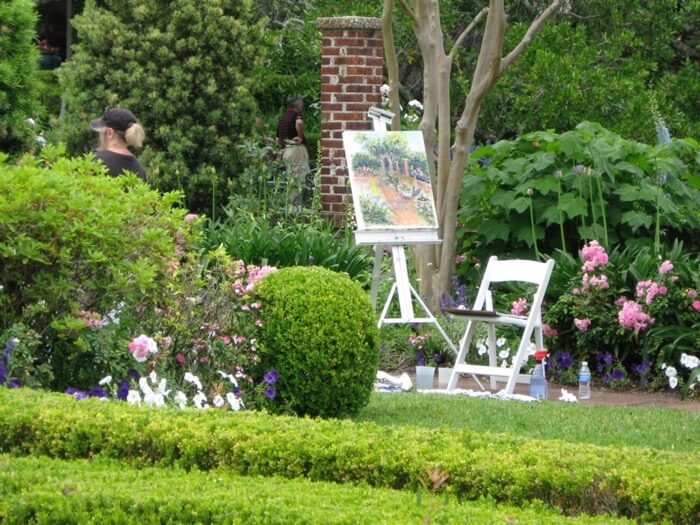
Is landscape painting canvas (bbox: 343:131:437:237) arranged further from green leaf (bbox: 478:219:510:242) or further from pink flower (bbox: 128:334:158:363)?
pink flower (bbox: 128:334:158:363)

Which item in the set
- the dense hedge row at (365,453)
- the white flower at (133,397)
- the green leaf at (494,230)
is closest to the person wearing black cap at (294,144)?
the green leaf at (494,230)

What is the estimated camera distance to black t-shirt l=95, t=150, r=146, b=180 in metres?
8.79

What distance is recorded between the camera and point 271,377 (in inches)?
279

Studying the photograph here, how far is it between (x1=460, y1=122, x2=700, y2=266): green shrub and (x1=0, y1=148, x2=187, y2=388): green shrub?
5.11m

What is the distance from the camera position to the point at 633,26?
1678 centimetres

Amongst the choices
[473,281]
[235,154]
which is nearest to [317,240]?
[473,281]

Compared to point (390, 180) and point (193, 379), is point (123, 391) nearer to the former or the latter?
point (193, 379)

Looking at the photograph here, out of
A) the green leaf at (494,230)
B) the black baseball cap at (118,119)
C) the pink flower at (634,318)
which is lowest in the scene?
the pink flower at (634,318)

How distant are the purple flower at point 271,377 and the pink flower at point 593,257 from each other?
3.69 m

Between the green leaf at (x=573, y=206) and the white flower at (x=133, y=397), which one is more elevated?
the green leaf at (x=573, y=206)

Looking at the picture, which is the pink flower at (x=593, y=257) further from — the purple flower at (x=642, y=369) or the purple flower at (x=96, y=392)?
the purple flower at (x=96, y=392)

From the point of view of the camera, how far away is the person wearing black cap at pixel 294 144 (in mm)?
13836

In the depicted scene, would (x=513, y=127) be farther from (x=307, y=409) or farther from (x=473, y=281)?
(x=307, y=409)

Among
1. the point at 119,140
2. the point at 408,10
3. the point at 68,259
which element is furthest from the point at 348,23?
the point at 68,259
